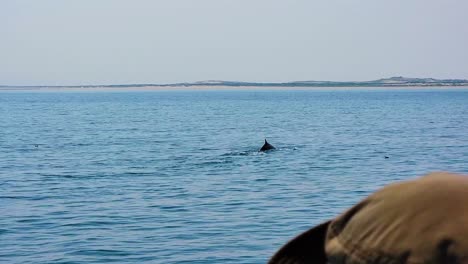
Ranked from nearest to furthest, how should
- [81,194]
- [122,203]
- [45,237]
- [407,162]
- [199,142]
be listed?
[45,237], [122,203], [81,194], [407,162], [199,142]

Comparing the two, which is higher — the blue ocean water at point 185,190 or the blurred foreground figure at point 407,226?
the blurred foreground figure at point 407,226

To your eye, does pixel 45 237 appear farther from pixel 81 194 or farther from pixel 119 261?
pixel 81 194

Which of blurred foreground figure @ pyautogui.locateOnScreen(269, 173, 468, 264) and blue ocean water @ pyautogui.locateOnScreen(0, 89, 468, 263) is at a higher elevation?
blurred foreground figure @ pyautogui.locateOnScreen(269, 173, 468, 264)

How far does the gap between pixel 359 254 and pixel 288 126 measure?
269 feet

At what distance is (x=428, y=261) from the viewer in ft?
4.91

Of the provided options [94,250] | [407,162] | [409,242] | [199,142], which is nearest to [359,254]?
[409,242]

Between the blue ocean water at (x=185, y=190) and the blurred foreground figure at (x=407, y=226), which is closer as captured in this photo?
the blurred foreground figure at (x=407, y=226)

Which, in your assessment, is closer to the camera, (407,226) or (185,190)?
(407,226)

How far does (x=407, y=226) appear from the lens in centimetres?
155

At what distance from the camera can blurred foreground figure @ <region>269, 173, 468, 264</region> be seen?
4.93 feet

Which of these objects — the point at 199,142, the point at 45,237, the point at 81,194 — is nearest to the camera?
the point at 45,237

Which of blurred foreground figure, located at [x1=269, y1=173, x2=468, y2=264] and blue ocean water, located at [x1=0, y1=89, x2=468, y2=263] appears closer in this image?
blurred foreground figure, located at [x1=269, y1=173, x2=468, y2=264]

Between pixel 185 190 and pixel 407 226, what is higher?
pixel 407 226

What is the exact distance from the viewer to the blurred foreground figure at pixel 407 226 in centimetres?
150
